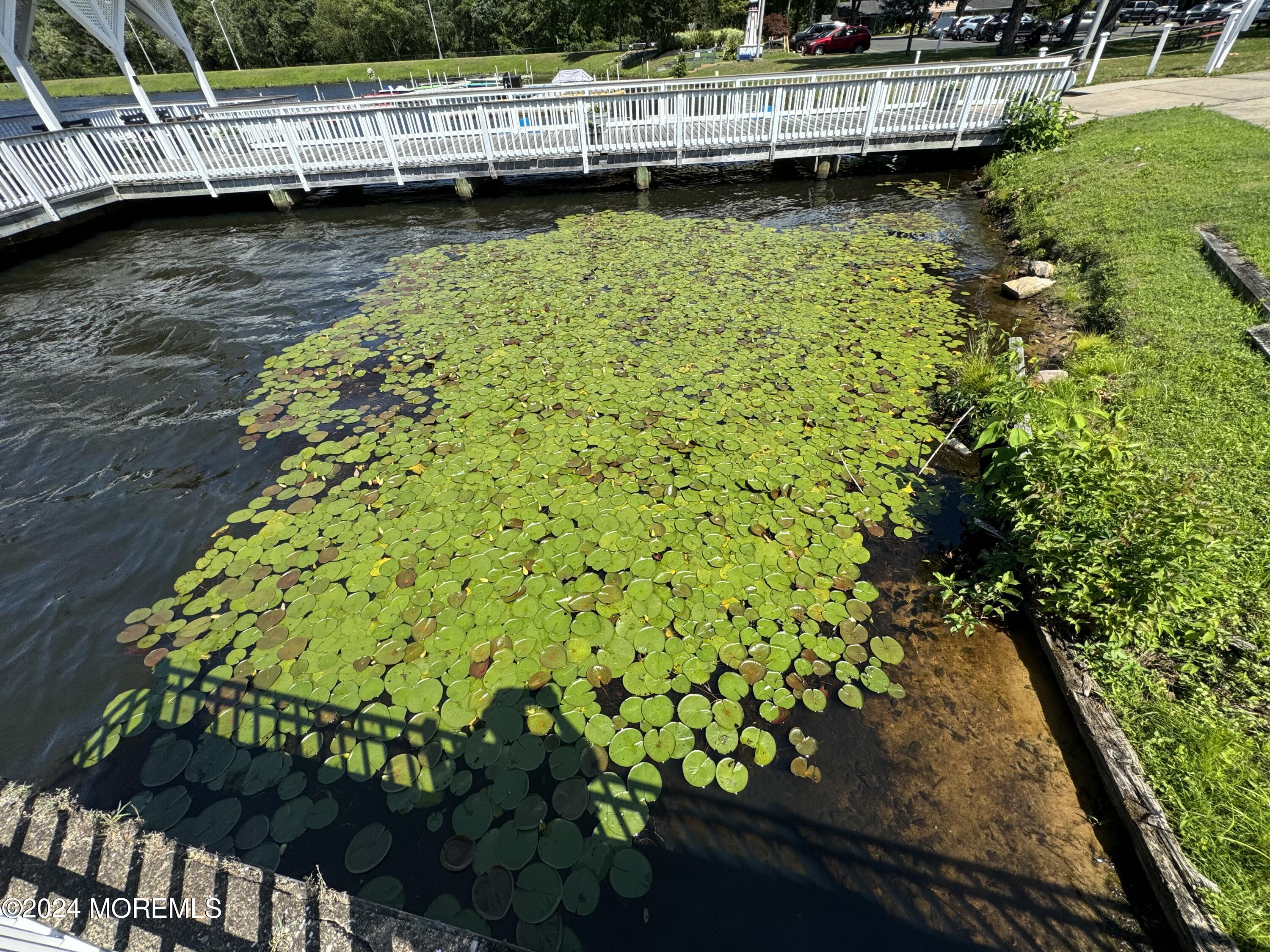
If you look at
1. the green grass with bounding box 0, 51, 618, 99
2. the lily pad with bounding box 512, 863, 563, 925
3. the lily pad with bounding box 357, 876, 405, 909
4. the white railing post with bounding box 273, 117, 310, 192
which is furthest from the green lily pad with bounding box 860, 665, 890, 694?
the green grass with bounding box 0, 51, 618, 99

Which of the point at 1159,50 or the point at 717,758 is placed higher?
the point at 1159,50

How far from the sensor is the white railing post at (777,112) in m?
9.52

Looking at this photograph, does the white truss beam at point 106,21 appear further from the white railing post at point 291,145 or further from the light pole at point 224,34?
the light pole at point 224,34

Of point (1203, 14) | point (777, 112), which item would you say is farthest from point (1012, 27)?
point (777, 112)

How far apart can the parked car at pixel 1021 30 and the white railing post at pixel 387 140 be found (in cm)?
2011

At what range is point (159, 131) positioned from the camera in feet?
30.5

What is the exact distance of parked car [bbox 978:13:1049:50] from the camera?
19906mm

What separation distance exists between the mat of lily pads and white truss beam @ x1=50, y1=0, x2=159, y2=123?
9.78 m

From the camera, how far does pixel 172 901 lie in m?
1.70

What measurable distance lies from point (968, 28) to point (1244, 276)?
115 ft

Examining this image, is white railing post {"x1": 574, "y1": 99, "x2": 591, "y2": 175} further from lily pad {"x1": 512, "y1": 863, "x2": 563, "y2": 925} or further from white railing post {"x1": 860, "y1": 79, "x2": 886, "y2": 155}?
lily pad {"x1": 512, "y1": 863, "x2": 563, "y2": 925}

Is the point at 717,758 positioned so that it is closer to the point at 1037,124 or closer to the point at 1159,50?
the point at 1037,124

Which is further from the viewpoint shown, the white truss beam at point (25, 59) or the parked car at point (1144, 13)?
the parked car at point (1144, 13)

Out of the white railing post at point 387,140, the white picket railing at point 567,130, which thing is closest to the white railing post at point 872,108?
the white picket railing at point 567,130
